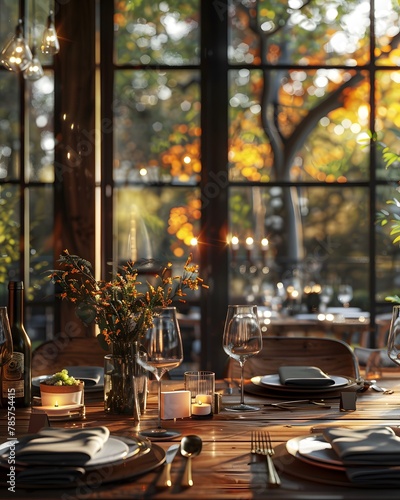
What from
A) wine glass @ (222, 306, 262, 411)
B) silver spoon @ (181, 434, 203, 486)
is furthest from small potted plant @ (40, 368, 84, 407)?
silver spoon @ (181, 434, 203, 486)

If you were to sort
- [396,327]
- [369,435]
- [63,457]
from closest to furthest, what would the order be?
[63,457], [369,435], [396,327]

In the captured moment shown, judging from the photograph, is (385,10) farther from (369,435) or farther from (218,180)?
(369,435)

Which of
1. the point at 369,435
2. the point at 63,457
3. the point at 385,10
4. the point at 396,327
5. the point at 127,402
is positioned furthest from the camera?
the point at 385,10

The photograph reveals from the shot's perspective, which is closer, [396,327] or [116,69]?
[396,327]

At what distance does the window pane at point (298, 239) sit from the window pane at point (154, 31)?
78cm

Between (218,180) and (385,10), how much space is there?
1.22 meters

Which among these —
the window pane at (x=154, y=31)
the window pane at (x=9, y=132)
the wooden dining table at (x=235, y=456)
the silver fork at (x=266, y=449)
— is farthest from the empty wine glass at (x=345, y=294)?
the silver fork at (x=266, y=449)

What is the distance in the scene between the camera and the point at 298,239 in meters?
4.27

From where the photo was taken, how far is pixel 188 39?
420 centimetres

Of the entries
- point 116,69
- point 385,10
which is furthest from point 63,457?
point 385,10

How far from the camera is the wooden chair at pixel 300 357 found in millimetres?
2754

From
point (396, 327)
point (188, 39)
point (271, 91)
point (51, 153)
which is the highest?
point (188, 39)

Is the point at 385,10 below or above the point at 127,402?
above

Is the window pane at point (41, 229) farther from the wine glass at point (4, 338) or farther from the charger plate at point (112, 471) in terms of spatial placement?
the charger plate at point (112, 471)
